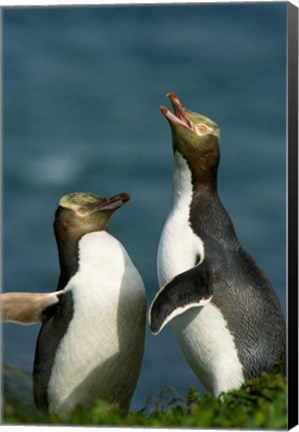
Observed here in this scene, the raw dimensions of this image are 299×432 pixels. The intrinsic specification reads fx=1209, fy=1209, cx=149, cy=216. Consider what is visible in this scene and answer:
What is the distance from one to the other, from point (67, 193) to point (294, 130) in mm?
1145

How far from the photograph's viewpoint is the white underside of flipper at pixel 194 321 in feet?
16.6

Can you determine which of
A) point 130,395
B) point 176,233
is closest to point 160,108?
point 176,233

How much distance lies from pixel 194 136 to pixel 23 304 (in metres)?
1.06

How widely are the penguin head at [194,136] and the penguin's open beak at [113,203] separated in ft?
1.01

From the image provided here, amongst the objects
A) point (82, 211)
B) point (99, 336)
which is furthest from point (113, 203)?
point (99, 336)

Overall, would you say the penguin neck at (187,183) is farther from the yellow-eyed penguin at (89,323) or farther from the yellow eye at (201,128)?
the yellow-eyed penguin at (89,323)

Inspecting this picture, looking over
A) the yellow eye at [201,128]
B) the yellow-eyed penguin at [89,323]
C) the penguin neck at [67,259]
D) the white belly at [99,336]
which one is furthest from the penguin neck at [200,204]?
the penguin neck at [67,259]

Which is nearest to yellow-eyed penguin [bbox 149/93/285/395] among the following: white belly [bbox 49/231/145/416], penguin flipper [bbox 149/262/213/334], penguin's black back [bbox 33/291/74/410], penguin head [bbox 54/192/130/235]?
penguin flipper [bbox 149/262/213/334]

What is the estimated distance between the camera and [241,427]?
4.77m

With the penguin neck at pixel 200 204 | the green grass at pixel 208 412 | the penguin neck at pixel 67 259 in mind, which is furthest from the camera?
the penguin neck at pixel 67 259

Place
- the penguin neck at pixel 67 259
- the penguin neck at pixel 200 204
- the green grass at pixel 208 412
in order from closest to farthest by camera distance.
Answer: the green grass at pixel 208 412, the penguin neck at pixel 200 204, the penguin neck at pixel 67 259

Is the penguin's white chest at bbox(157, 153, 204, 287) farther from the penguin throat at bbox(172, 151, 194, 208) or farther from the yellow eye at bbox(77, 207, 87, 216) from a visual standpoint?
the yellow eye at bbox(77, 207, 87, 216)

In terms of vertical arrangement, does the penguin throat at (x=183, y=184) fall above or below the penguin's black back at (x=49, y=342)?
above

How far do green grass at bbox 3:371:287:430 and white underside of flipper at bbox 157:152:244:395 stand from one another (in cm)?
9
